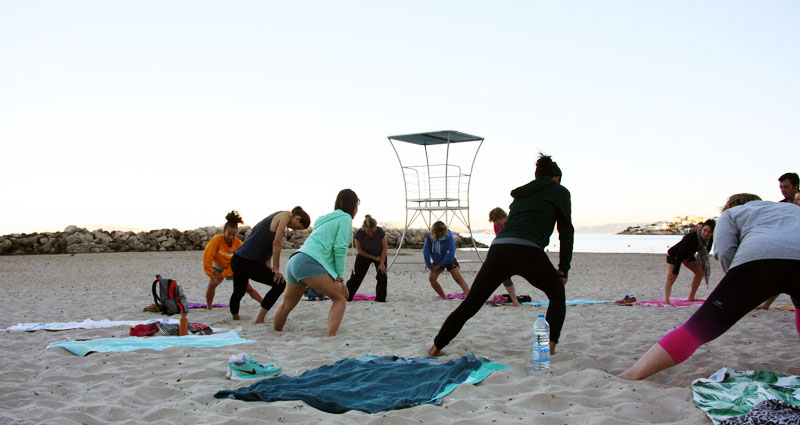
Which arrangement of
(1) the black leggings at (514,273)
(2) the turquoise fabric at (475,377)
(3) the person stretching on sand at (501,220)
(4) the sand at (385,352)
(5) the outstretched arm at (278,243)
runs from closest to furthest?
(4) the sand at (385,352), (2) the turquoise fabric at (475,377), (1) the black leggings at (514,273), (5) the outstretched arm at (278,243), (3) the person stretching on sand at (501,220)

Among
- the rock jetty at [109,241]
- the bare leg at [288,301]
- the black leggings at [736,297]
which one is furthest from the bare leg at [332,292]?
the rock jetty at [109,241]

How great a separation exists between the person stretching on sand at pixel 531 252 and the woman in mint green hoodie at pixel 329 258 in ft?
5.17

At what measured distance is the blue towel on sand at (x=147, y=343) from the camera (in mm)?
5250

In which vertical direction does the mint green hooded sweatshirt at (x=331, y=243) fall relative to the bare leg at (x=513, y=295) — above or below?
above

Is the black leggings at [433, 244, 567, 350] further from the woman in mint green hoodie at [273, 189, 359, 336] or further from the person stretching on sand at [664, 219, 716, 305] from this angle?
the person stretching on sand at [664, 219, 716, 305]

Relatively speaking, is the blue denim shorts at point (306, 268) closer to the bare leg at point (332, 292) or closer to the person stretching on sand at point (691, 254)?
the bare leg at point (332, 292)

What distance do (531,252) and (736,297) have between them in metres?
1.54

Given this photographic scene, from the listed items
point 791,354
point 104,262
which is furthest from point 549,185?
point 104,262

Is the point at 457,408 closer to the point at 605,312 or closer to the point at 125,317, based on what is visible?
the point at 605,312

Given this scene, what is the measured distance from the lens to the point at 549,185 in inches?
195

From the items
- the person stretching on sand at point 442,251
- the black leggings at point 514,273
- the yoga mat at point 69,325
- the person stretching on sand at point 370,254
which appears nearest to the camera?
the black leggings at point 514,273

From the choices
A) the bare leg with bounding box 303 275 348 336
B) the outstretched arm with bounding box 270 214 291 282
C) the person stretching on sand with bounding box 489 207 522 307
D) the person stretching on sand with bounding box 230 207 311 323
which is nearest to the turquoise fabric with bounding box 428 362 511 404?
the bare leg with bounding box 303 275 348 336

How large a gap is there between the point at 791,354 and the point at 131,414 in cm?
545

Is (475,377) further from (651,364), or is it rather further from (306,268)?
(306,268)
